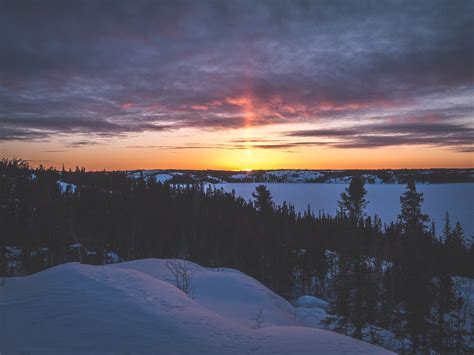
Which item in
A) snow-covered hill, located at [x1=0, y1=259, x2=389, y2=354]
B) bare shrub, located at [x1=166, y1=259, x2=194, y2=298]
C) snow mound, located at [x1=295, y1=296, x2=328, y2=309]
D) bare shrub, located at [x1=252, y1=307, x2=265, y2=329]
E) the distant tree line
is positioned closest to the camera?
snow-covered hill, located at [x1=0, y1=259, x2=389, y2=354]

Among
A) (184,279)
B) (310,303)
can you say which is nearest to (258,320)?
(184,279)

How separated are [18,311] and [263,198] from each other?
57.6 meters

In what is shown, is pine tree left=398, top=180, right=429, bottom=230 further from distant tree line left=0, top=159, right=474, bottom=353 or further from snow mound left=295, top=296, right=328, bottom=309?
snow mound left=295, top=296, right=328, bottom=309

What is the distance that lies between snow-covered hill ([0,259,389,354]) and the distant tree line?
17642 mm

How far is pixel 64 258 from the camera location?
164ft

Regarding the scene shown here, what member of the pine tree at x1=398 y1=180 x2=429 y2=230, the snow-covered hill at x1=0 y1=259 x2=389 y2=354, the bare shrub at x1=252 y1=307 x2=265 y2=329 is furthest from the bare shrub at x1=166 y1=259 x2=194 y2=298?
the pine tree at x1=398 y1=180 x2=429 y2=230

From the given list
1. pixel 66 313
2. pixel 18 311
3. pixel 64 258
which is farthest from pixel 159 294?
pixel 64 258

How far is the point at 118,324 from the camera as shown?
8328 mm

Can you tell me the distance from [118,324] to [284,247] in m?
50.9

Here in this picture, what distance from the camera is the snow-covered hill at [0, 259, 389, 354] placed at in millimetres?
7430

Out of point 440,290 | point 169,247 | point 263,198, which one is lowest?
point 169,247

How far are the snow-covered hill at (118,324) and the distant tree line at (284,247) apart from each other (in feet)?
57.9

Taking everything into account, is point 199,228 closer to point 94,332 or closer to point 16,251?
point 16,251

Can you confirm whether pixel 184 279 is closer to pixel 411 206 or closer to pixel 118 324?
pixel 118 324
